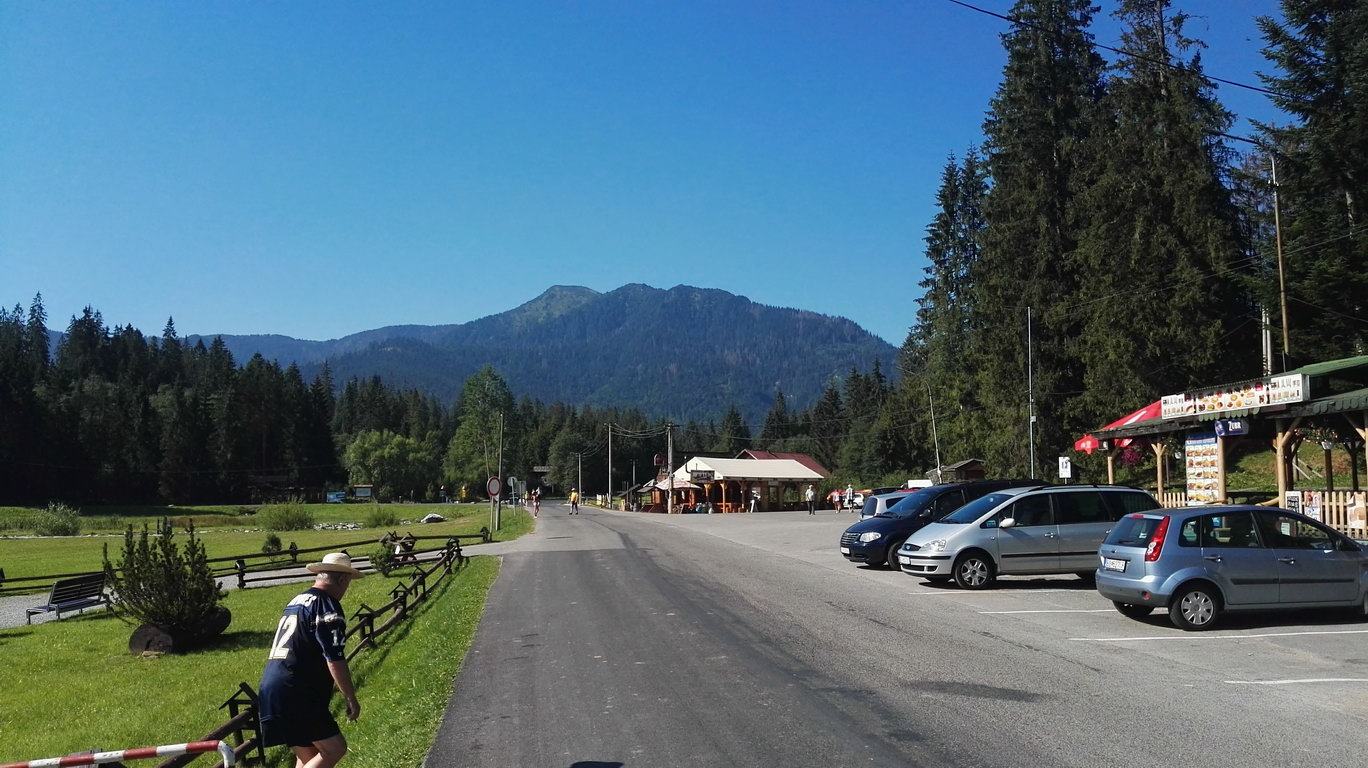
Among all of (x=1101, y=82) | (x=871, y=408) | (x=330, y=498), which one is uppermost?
(x=1101, y=82)

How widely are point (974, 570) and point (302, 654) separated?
1349 cm

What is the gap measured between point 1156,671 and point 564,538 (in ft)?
96.4

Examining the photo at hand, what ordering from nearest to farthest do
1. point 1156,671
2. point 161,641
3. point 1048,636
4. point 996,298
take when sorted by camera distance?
point 1156,671 → point 1048,636 → point 161,641 → point 996,298

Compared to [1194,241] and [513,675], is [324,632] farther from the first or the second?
[1194,241]

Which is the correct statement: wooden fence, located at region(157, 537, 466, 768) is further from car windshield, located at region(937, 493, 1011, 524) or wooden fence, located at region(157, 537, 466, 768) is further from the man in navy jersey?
car windshield, located at region(937, 493, 1011, 524)

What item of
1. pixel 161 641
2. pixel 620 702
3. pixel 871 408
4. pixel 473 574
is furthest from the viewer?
pixel 871 408

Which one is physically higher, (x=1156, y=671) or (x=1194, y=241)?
(x=1194, y=241)

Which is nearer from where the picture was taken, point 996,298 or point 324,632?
point 324,632

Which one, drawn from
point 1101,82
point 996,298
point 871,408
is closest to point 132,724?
point 996,298

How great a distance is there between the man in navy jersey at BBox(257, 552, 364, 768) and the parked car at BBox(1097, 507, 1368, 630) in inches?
396

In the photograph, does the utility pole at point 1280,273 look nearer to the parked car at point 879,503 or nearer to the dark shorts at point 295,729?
the parked car at point 879,503

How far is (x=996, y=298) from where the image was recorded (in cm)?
4781

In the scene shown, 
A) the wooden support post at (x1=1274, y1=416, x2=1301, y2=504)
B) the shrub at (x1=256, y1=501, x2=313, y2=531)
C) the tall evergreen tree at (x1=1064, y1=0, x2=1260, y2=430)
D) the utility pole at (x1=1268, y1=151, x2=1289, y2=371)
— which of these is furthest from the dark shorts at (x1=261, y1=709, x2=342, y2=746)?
the shrub at (x1=256, y1=501, x2=313, y2=531)

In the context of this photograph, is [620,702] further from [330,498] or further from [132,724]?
[330,498]
